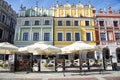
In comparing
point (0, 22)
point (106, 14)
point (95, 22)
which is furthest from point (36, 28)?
point (106, 14)

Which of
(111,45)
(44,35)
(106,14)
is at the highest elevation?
(106,14)

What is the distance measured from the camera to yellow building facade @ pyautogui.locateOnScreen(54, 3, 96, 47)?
28.9m

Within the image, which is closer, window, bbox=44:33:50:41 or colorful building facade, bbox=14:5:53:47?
colorful building facade, bbox=14:5:53:47

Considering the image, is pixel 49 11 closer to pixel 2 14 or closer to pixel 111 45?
pixel 2 14

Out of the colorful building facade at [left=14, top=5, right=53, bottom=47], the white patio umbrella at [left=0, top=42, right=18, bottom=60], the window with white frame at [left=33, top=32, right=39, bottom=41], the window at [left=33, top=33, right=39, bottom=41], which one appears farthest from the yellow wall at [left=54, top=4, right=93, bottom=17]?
the white patio umbrella at [left=0, top=42, right=18, bottom=60]

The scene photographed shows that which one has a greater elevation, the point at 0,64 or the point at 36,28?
the point at 36,28

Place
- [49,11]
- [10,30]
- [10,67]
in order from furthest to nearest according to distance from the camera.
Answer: [10,30] → [49,11] → [10,67]

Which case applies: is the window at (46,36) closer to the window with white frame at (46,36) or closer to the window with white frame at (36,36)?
the window with white frame at (46,36)

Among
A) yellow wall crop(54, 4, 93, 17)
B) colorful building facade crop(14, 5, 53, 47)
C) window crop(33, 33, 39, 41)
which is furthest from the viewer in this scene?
yellow wall crop(54, 4, 93, 17)

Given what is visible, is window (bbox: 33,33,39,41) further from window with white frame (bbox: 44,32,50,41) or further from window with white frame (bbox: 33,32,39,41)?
window with white frame (bbox: 44,32,50,41)

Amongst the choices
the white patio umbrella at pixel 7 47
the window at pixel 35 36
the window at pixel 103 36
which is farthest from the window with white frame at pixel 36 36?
the window at pixel 103 36

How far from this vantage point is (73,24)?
29594mm

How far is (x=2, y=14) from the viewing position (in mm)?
30141

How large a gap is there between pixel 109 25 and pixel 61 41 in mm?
10336
